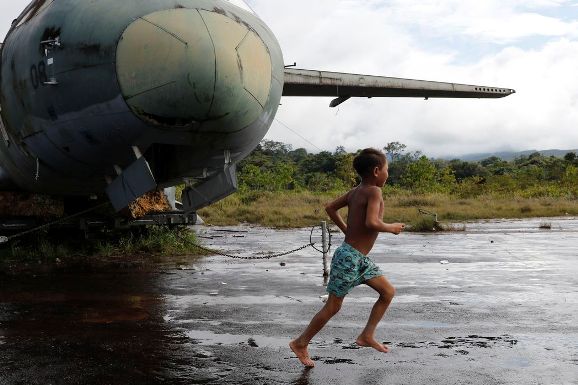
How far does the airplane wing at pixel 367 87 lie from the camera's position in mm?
12648

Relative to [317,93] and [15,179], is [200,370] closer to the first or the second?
[15,179]

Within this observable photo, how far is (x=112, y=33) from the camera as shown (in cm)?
605

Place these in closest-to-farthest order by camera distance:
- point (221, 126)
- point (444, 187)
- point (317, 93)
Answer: point (221, 126) < point (317, 93) < point (444, 187)

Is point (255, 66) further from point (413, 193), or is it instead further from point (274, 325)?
point (413, 193)

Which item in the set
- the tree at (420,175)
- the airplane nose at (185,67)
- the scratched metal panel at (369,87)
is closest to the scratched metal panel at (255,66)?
the airplane nose at (185,67)

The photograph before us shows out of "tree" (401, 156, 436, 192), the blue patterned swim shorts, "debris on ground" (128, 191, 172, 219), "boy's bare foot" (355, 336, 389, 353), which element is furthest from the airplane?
"tree" (401, 156, 436, 192)

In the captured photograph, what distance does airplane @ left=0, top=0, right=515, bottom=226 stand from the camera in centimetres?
591

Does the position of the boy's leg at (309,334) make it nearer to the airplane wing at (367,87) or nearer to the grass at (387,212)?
Answer: the airplane wing at (367,87)

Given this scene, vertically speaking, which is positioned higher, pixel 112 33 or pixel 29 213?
pixel 112 33

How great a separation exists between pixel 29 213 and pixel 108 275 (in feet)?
7.04

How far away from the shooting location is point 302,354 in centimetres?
506

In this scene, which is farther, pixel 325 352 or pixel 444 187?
pixel 444 187

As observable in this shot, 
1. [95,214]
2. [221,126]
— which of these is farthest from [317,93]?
[221,126]

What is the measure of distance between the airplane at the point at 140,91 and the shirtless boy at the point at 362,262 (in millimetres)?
1564
